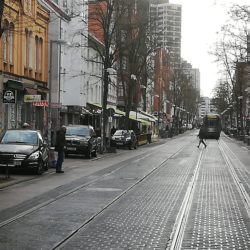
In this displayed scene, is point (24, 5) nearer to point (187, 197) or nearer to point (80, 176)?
point (80, 176)

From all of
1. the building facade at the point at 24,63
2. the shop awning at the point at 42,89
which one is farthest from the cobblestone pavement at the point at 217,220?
the shop awning at the point at 42,89

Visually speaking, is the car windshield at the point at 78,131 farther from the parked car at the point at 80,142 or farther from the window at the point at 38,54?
the window at the point at 38,54

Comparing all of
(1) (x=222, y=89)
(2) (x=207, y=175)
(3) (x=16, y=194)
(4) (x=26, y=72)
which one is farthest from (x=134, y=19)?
(1) (x=222, y=89)

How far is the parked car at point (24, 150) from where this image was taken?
1938 centimetres

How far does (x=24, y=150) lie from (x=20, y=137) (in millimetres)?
1622

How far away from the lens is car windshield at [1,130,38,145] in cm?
2092

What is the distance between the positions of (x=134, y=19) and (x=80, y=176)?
29.4 metres

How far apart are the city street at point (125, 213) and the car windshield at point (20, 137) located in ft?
6.24

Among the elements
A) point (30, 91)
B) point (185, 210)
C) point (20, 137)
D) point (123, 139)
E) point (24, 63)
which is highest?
point (24, 63)

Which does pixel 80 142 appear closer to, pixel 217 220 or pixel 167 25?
pixel 217 220

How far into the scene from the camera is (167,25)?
66.4m

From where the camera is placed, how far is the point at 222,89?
10188 cm

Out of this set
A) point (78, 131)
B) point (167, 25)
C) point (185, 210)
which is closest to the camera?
point (185, 210)

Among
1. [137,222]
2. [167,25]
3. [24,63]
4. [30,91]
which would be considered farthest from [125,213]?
[167,25]
